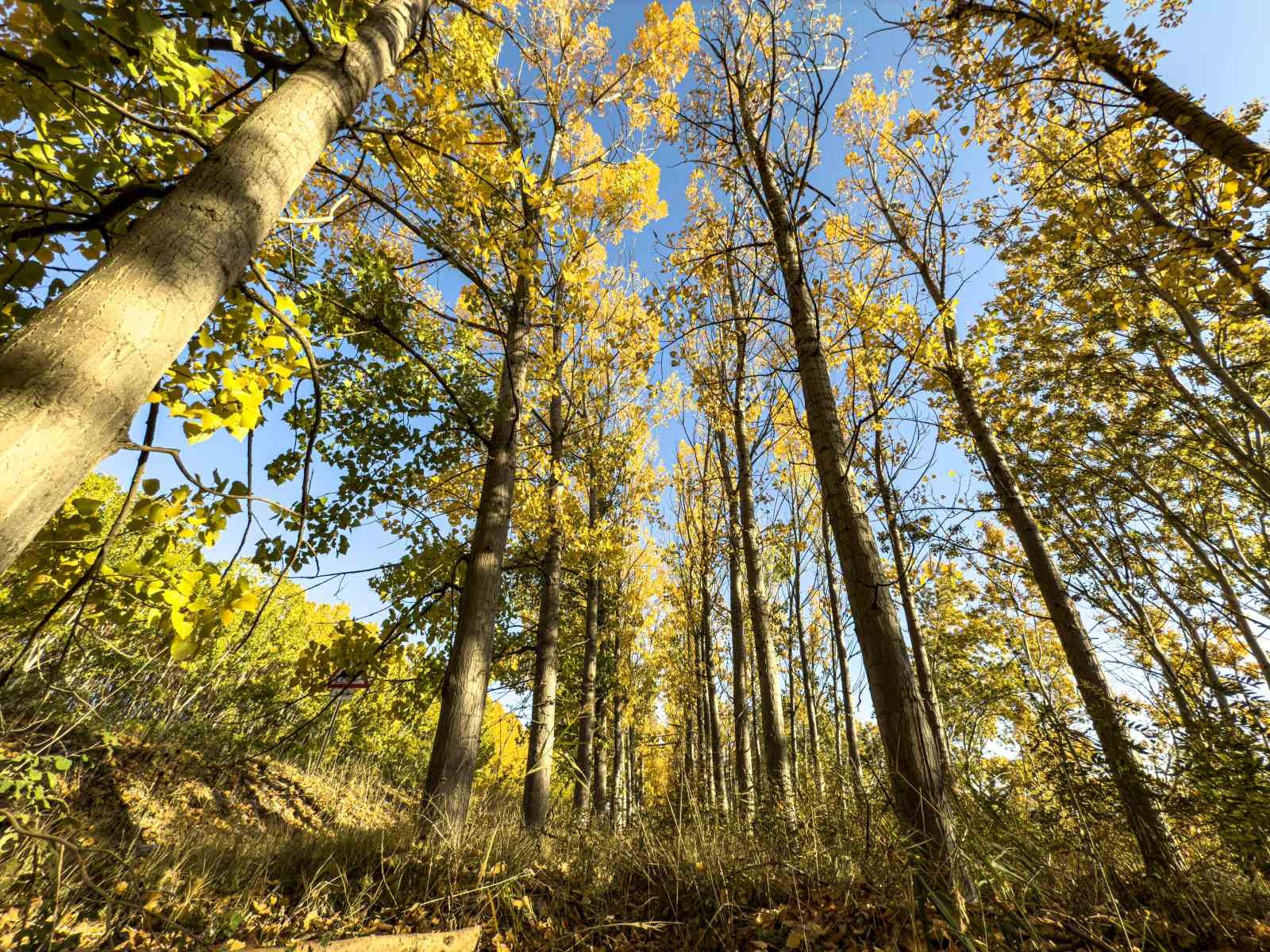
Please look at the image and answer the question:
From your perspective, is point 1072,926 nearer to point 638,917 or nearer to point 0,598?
point 638,917

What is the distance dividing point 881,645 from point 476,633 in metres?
2.57

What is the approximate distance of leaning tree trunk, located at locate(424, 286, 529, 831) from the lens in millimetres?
3014

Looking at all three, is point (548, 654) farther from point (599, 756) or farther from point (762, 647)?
point (599, 756)

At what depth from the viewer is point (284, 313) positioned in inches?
63.8

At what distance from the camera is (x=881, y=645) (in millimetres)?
2250

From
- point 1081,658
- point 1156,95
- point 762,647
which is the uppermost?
point 1156,95

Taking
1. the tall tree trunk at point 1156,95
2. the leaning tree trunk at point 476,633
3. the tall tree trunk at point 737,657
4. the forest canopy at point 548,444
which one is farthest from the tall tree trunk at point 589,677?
Answer: the tall tree trunk at point 1156,95

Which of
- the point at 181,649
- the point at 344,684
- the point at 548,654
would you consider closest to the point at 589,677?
the point at 548,654

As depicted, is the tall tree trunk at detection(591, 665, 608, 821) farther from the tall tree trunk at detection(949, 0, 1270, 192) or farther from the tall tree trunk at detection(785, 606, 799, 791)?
the tall tree trunk at detection(949, 0, 1270, 192)

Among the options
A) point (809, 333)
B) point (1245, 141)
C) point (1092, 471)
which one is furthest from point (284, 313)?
point (1092, 471)

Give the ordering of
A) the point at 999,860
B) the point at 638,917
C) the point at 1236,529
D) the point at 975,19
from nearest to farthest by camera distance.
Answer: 1. the point at 999,860
2. the point at 638,917
3. the point at 975,19
4. the point at 1236,529

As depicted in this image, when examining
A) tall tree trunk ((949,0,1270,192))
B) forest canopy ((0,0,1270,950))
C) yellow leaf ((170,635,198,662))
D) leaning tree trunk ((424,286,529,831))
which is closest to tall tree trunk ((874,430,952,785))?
forest canopy ((0,0,1270,950))

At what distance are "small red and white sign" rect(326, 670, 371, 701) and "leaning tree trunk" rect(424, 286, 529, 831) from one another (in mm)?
570

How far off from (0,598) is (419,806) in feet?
21.3
